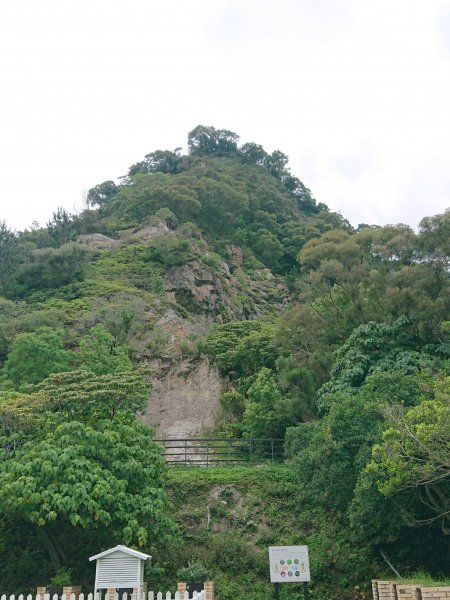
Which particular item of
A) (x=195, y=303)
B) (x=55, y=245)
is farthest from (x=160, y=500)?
(x=55, y=245)

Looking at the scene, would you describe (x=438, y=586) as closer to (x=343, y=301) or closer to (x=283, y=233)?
(x=343, y=301)

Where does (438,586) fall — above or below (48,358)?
below

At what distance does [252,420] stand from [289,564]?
10.6 meters

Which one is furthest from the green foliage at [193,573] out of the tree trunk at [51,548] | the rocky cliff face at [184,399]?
the rocky cliff face at [184,399]

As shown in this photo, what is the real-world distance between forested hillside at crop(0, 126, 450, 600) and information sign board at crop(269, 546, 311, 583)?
5.79 ft

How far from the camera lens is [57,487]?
12109mm

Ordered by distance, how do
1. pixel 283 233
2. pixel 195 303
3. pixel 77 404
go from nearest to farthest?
pixel 77 404 → pixel 195 303 → pixel 283 233

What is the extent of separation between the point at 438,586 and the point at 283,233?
48724 mm

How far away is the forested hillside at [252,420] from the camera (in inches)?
480

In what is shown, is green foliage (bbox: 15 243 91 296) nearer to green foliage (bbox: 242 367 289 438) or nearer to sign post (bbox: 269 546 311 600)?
green foliage (bbox: 242 367 289 438)

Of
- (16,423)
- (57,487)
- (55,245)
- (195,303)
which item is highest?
(55,245)

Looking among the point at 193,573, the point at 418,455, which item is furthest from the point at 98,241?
the point at 418,455

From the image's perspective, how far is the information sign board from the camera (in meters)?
11.0

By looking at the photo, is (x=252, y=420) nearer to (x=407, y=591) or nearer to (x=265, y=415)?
(x=265, y=415)
